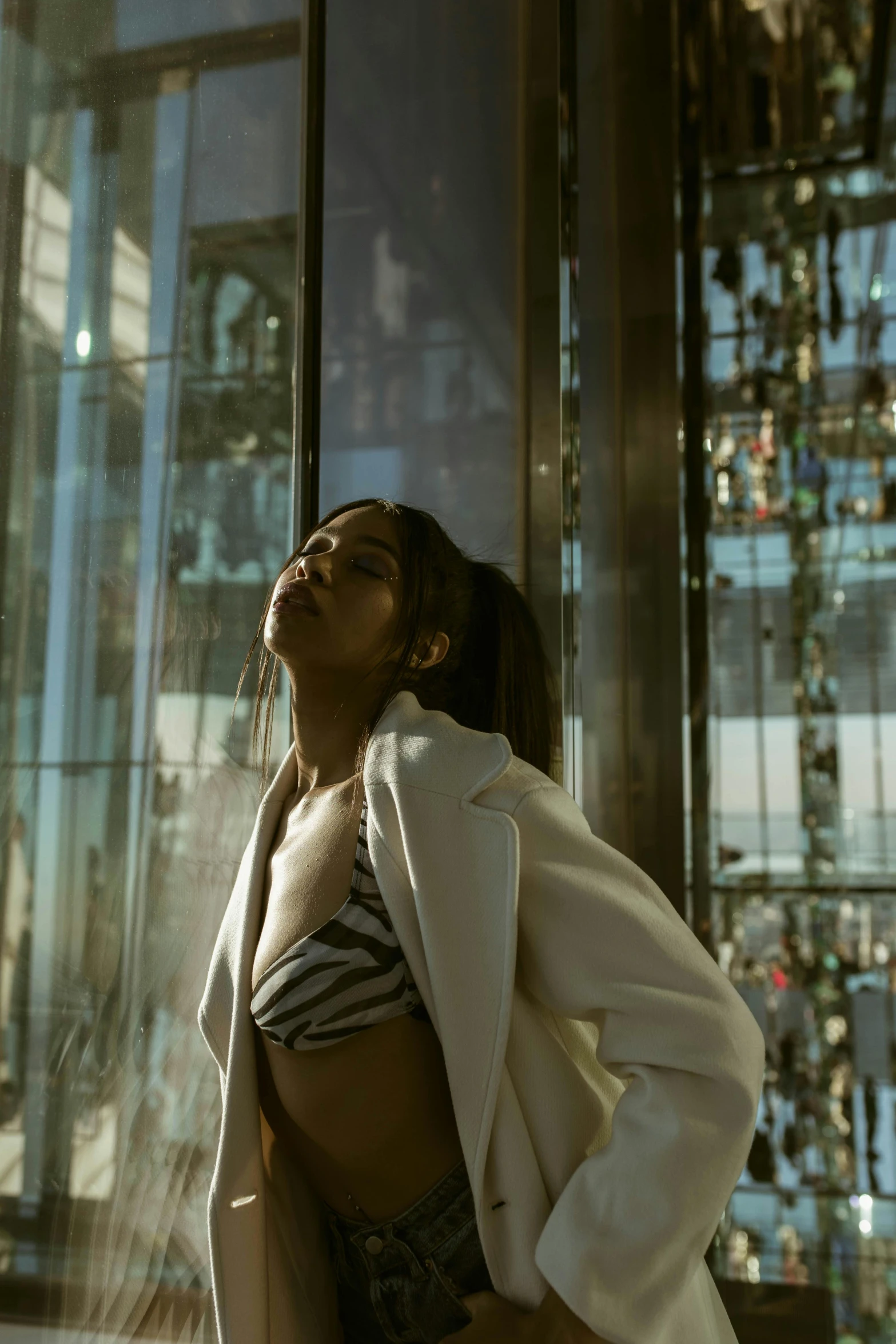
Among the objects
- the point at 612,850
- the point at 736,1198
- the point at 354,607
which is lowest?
the point at 736,1198

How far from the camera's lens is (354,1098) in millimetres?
883

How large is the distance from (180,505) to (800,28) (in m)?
2.88

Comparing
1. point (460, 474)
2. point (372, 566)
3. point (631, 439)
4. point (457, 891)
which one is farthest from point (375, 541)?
point (631, 439)

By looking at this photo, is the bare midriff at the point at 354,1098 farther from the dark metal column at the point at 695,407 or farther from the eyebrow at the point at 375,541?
the dark metal column at the point at 695,407

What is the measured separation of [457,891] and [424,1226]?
10.2 inches

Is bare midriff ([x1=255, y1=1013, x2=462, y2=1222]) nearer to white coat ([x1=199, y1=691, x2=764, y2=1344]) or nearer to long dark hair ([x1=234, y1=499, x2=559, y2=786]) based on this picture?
white coat ([x1=199, y1=691, x2=764, y2=1344])

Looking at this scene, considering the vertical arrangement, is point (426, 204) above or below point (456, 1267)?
above

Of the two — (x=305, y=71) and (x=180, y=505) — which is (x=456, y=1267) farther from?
(x=305, y=71)

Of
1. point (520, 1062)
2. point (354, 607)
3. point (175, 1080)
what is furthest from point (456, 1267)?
point (354, 607)

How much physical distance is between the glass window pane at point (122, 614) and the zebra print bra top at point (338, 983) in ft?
0.46

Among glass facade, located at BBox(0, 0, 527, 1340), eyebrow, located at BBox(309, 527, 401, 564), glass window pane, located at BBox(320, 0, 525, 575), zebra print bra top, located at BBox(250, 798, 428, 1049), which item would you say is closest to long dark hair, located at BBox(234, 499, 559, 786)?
eyebrow, located at BBox(309, 527, 401, 564)

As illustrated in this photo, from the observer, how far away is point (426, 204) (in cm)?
171

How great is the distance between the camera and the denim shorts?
2.85ft

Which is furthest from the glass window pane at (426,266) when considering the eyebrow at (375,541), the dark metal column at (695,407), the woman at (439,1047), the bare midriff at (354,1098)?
the dark metal column at (695,407)
